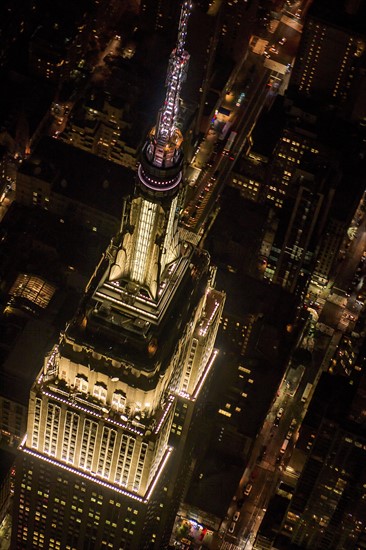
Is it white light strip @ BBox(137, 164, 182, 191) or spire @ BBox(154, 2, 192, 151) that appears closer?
spire @ BBox(154, 2, 192, 151)

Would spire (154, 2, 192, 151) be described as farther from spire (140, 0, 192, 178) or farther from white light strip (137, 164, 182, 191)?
white light strip (137, 164, 182, 191)

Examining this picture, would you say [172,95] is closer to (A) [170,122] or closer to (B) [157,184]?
(A) [170,122]

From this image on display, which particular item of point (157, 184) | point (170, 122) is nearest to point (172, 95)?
point (170, 122)

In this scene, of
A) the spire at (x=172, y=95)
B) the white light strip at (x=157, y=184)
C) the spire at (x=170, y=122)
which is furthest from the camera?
the white light strip at (x=157, y=184)

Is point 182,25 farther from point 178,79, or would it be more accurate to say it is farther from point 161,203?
point 161,203

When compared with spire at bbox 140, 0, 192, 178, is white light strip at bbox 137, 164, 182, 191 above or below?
below

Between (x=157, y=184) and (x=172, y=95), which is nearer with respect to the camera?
(x=172, y=95)

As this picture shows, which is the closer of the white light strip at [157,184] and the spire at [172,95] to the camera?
the spire at [172,95]

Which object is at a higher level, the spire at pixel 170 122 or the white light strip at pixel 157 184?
the spire at pixel 170 122

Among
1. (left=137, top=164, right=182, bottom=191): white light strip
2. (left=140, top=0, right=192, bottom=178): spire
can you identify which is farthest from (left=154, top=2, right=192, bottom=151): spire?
(left=137, top=164, right=182, bottom=191): white light strip

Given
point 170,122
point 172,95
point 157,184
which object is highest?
point 172,95

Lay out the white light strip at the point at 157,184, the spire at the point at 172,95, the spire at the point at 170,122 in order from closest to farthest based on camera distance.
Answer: the spire at the point at 172,95
the spire at the point at 170,122
the white light strip at the point at 157,184

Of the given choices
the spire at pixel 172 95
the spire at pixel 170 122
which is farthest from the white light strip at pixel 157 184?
the spire at pixel 172 95

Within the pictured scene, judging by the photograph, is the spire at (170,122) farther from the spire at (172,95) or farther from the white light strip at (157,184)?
→ the white light strip at (157,184)
